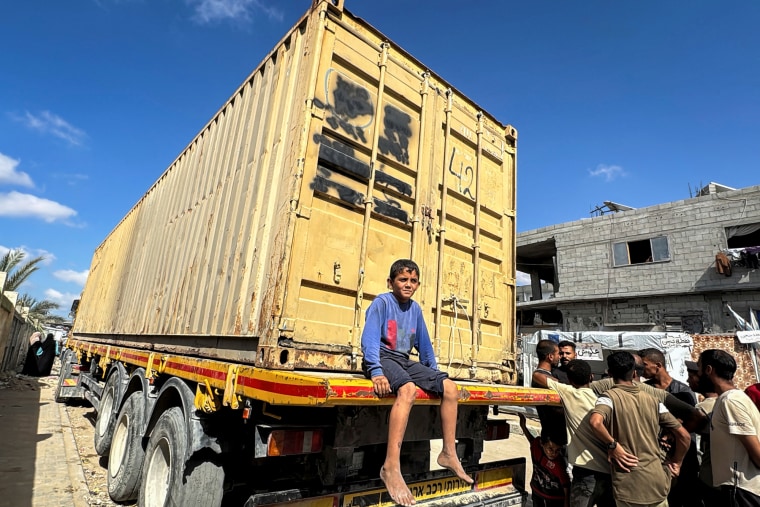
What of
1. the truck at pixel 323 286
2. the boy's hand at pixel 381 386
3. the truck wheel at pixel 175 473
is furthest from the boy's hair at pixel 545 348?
the truck wheel at pixel 175 473

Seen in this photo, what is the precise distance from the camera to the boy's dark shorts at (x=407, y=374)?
2.07 meters

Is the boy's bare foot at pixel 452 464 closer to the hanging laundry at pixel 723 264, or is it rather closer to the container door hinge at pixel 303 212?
the container door hinge at pixel 303 212

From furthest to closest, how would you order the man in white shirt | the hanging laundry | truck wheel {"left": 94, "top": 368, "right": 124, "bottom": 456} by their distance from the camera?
the hanging laundry < truck wheel {"left": 94, "top": 368, "right": 124, "bottom": 456} < the man in white shirt

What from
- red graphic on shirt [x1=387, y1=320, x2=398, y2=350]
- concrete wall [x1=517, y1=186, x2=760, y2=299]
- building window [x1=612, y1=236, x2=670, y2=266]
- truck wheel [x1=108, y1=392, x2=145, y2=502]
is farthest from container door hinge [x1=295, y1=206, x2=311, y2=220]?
building window [x1=612, y1=236, x2=670, y2=266]

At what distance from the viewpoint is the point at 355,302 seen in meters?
2.78

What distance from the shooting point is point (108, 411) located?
518cm

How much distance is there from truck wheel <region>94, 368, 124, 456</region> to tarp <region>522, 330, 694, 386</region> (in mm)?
8658

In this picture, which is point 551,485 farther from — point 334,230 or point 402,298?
point 334,230

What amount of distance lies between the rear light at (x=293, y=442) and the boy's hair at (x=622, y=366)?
2024 mm

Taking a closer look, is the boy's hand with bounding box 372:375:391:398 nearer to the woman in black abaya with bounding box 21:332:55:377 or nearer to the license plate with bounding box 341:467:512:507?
the license plate with bounding box 341:467:512:507

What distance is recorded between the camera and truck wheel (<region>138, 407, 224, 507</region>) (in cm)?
244

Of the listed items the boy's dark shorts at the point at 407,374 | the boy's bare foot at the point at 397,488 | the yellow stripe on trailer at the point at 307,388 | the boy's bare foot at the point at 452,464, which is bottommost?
the boy's bare foot at the point at 397,488

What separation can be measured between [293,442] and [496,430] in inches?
74.2

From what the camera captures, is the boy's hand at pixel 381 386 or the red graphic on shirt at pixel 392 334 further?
the red graphic on shirt at pixel 392 334
